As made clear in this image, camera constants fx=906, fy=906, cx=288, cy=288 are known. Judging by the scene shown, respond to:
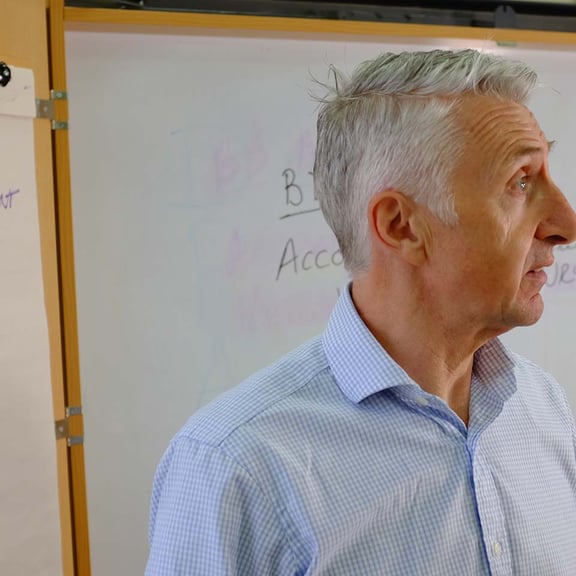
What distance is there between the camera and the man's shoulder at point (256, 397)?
0.94 metres

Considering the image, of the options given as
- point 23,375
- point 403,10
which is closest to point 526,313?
point 23,375

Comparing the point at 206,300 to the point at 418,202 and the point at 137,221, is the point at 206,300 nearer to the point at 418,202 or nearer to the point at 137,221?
the point at 137,221

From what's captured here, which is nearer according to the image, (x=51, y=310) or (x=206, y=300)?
(x=51, y=310)

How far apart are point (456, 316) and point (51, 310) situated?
31.2 inches

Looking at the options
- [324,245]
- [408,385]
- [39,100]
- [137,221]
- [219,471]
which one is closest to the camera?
[219,471]

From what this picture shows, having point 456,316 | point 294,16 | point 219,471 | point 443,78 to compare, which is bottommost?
point 219,471

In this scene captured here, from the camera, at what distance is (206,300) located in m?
1.77

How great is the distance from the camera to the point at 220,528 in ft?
2.87

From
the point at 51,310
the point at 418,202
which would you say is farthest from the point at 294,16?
the point at 418,202

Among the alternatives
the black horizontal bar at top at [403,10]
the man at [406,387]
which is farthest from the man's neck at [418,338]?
the black horizontal bar at top at [403,10]

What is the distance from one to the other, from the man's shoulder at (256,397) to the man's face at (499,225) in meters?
0.17

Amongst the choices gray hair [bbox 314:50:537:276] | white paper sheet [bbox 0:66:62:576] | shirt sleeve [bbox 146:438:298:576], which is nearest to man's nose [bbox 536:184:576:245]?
gray hair [bbox 314:50:537:276]

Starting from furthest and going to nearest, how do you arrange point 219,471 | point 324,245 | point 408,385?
point 324,245 < point 408,385 < point 219,471

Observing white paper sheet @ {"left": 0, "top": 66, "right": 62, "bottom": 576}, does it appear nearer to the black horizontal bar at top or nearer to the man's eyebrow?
the black horizontal bar at top
